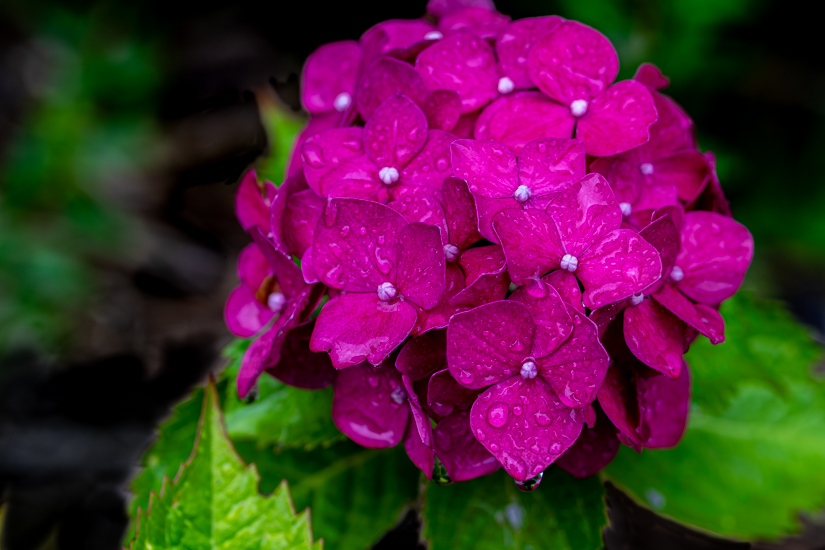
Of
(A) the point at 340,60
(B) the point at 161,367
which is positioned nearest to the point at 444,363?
(A) the point at 340,60

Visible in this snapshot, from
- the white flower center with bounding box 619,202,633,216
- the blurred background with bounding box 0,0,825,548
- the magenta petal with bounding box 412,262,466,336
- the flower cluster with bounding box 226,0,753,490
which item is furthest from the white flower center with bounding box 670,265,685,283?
the blurred background with bounding box 0,0,825,548

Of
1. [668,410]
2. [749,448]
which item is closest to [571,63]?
[668,410]

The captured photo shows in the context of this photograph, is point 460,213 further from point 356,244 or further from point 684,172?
point 684,172

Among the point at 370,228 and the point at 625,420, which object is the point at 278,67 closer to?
the point at 370,228

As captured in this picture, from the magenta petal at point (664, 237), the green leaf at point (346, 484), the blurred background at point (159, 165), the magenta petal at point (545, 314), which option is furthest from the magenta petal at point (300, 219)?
the blurred background at point (159, 165)

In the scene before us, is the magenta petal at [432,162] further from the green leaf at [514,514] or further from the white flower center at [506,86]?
the green leaf at [514,514]

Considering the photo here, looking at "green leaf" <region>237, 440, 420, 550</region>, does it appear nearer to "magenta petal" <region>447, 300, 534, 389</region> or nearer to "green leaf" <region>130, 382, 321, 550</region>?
"green leaf" <region>130, 382, 321, 550</region>

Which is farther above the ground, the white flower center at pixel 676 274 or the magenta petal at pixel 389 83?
the magenta petal at pixel 389 83
